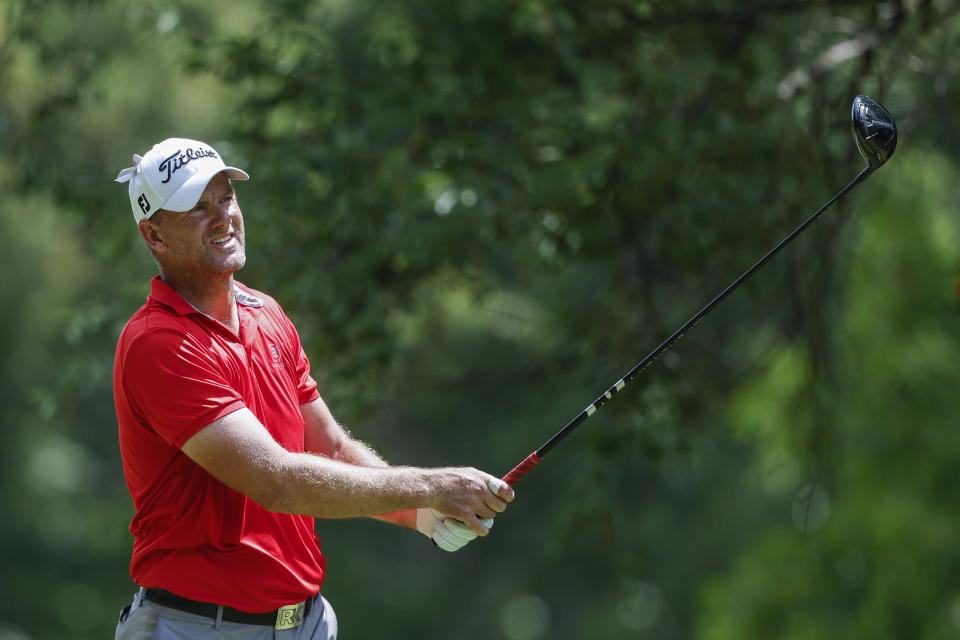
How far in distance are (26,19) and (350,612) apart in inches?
566

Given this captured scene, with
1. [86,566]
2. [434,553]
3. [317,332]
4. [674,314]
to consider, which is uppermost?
[317,332]

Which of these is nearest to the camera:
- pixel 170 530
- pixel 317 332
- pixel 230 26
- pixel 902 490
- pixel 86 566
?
pixel 170 530

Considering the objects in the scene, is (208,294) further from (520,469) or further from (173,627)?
(520,469)

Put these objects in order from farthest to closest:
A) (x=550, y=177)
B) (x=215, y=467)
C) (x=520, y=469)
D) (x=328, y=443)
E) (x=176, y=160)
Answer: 1. (x=550, y=177)
2. (x=328, y=443)
3. (x=520, y=469)
4. (x=176, y=160)
5. (x=215, y=467)

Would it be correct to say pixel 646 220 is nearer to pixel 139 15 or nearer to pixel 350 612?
pixel 139 15

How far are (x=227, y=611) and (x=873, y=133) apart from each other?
2.40 metres

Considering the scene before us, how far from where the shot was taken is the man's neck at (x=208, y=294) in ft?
10.5

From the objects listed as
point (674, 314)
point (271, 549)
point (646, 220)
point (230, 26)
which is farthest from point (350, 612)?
point (271, 549)

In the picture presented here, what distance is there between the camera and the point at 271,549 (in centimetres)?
317

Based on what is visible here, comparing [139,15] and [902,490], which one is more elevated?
[139,15]

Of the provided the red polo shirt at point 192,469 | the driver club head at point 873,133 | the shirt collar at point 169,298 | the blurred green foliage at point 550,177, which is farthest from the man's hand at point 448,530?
the blurred green foliage at point 550,177

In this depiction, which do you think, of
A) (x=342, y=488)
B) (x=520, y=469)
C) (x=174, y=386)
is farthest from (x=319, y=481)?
(x=520, y=469)

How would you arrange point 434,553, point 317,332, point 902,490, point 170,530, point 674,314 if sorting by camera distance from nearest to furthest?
point 170,530
point 317,332
point 674,314
point 902,490
point 434,553

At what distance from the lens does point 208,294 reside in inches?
127
